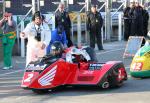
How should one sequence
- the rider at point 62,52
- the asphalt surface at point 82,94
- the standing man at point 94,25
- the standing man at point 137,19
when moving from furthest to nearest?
1. the standing man at point 137,19
2. the standing man at point 94,25
3. the rider at point 62,52
4. the asphalt surface at point 82,94

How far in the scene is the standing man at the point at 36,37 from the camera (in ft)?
36.6

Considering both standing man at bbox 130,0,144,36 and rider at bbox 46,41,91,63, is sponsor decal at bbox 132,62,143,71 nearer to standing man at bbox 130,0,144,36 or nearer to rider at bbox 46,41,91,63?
rider at bbox 46,41,91,63

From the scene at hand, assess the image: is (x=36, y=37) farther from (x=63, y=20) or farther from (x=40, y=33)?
(x=63, y=20)

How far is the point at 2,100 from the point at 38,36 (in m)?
2.23

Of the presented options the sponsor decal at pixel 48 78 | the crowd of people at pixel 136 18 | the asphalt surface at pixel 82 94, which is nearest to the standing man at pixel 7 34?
the asphalt surface at pixel 82 94

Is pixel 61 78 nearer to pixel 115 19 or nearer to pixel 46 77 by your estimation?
pixel 46 77

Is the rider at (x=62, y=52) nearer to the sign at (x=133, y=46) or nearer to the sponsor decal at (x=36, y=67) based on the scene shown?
the sponsor decal at (x=36, y=67)

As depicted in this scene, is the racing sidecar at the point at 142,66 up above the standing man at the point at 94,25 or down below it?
below

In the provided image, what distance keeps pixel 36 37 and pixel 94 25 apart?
8.04 m

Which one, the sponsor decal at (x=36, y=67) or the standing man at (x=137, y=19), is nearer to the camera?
the sponsor decal at (x=36, y=67)

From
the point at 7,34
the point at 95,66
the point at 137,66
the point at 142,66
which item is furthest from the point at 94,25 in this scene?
the point at 95,66

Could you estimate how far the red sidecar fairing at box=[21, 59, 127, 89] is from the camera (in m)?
9.72

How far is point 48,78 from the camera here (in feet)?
32.1

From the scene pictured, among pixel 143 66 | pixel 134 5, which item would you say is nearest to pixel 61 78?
pixel 143 66
